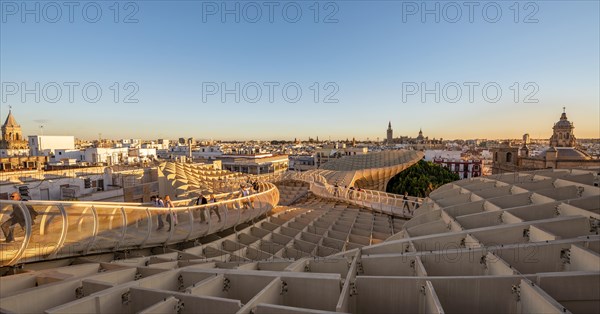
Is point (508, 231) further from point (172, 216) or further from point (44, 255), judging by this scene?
point (44, 255)

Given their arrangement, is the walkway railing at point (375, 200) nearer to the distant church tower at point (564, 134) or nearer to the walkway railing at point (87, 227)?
the walkway railing at point (87, 227)

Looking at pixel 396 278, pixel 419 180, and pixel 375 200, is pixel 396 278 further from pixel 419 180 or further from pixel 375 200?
pixel 419 180

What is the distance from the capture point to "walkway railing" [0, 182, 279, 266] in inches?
255

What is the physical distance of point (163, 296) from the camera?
5121mm

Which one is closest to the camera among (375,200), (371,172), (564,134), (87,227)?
(87,227)

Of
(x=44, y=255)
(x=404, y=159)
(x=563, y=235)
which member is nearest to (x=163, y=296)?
(x=44, y=255)

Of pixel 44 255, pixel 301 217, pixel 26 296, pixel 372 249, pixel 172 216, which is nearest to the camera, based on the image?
pixel 26 296

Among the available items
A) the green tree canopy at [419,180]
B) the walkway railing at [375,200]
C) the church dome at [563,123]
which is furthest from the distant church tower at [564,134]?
the walkway railing at [375,200]

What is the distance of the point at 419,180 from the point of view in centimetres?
4097

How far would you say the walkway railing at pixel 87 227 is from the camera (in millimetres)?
6469

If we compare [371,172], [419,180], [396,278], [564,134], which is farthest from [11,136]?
[564,134]

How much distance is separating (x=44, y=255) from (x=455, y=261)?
29.6 feet

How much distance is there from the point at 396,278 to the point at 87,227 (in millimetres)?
7244

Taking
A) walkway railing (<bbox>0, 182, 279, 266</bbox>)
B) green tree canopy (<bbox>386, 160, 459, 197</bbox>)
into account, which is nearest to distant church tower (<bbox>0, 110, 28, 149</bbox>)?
green tree canopy (<bbox>386, 160, 459, 197</bbox>)
